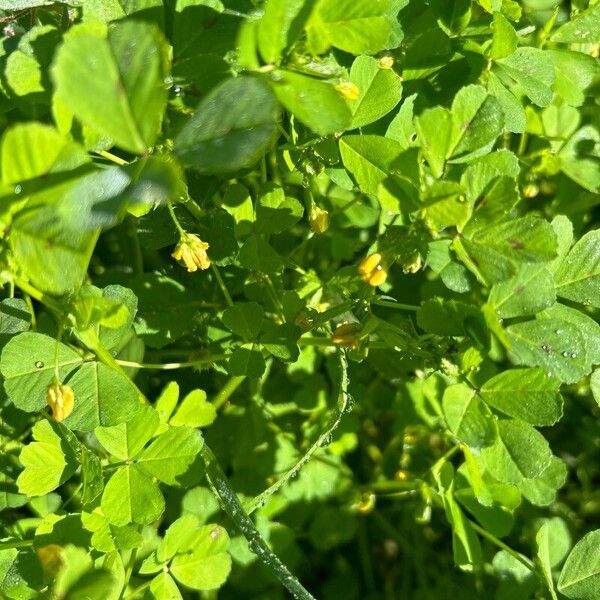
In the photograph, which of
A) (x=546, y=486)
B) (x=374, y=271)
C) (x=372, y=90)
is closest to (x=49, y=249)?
(x=374, y=271)

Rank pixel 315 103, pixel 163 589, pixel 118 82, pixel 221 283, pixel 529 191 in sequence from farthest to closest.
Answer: pixel 529 191 → pixel 221 283 → pixel 163 589 → pixel 315 103 → pixel 118 82

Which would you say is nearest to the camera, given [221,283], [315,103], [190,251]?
[315,103]

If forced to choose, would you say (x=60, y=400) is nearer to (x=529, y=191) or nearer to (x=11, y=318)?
(x=11, y=318)

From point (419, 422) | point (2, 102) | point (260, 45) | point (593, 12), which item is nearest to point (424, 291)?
point (419, 422)

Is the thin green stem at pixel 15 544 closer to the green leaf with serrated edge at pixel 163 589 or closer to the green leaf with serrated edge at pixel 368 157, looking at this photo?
the green leaf with serrated edge at pixel 163 589

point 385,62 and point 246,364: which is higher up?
point 385,62

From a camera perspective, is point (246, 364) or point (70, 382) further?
point (246, 364)

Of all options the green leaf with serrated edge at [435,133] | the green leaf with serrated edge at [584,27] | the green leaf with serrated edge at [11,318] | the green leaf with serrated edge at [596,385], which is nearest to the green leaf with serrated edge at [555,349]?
the green leaf with serrated edge at [596,385]

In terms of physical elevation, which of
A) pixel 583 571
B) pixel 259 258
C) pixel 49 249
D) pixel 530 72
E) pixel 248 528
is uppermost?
pixel 49 249
